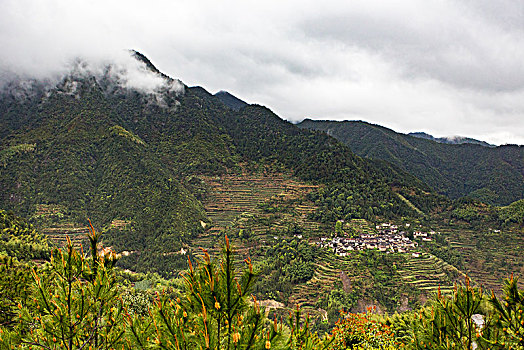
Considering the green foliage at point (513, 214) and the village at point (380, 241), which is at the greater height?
the green foliage at point (513, 214)

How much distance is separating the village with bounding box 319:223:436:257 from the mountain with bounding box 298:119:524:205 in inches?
2167

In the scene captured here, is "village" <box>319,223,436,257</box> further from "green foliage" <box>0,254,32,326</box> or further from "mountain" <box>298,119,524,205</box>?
"mountain" <box>298,119,524,205</box>

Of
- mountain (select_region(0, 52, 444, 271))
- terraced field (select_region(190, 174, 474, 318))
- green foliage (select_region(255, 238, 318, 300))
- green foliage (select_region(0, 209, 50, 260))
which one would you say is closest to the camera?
green foliage (select_region(0, 209, 50, 260))

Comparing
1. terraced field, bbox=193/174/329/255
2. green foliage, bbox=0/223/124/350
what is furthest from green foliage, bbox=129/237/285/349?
terraced field, bbox=193/174/329/255

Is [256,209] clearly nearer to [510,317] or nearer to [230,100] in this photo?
[510,317]

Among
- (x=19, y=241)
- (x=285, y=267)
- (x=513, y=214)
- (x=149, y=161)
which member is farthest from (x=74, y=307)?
(x=149, y=161)

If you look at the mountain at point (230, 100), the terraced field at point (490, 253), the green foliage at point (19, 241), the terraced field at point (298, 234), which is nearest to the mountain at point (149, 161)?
the terraced field at point (298, 234)

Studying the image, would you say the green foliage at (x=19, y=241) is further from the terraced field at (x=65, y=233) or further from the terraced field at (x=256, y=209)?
the terraced field at (x=256, y=209)

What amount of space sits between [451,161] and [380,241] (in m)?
91.6

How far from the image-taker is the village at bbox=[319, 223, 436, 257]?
35.4m

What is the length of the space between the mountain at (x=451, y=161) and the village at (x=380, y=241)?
5504cm

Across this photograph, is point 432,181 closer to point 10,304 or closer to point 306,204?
point 306,204

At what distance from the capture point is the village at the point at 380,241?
116 feet

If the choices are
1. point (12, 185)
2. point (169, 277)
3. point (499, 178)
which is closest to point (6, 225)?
point (169, 277)
